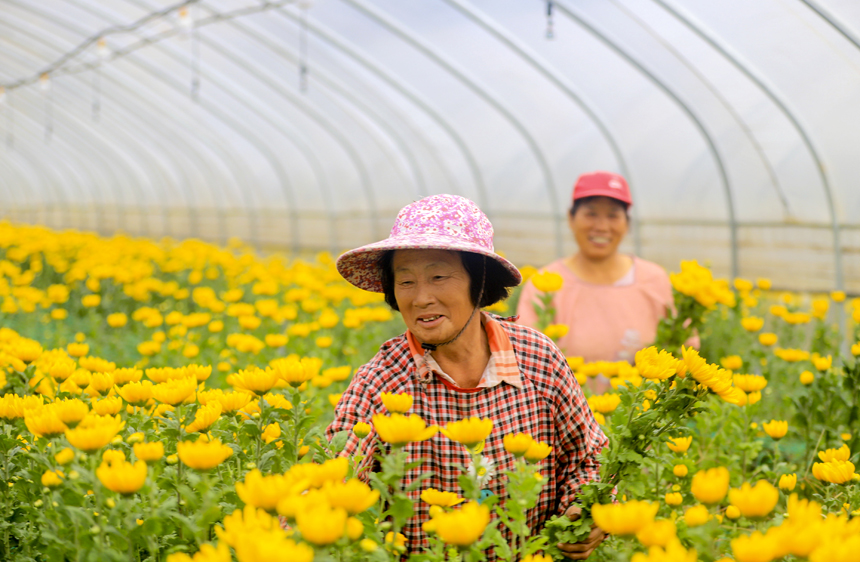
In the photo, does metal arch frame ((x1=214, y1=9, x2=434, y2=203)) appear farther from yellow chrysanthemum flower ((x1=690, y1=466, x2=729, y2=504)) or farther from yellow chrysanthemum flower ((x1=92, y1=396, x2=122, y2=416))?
yellow chrysanthemum flower ((x1=690, y1=466, x2=729, y2=504))

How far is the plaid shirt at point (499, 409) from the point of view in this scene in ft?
5.37

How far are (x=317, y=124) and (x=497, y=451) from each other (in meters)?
11.0

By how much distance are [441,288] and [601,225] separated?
170cm

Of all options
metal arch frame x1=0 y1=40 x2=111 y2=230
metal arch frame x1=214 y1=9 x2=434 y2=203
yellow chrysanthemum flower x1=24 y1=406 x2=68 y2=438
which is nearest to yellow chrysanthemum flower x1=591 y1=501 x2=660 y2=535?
yellow chrysanthemum flower x1=24 y1=406 x2=68 y2=438

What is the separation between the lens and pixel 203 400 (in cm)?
143

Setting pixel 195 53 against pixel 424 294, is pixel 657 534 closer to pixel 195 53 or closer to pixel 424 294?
pixel 424 294

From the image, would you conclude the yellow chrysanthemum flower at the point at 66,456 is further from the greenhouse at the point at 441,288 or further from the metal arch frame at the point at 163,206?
the metal arch frame at the point at 163,206

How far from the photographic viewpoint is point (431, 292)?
1.65 m

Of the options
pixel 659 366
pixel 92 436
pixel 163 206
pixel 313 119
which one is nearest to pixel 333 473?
pixel 92 436

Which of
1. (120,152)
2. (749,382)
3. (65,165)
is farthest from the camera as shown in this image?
(65,165)

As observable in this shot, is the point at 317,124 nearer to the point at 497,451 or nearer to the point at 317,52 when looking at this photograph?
the point at 317,52

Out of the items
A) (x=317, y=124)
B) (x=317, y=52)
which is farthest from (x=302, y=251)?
(x=317, y=52)

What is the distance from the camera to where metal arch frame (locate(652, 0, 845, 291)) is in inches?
234

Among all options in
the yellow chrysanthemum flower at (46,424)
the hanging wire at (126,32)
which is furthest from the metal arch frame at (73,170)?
the yellow chrysanthemum flower at (46,424)
